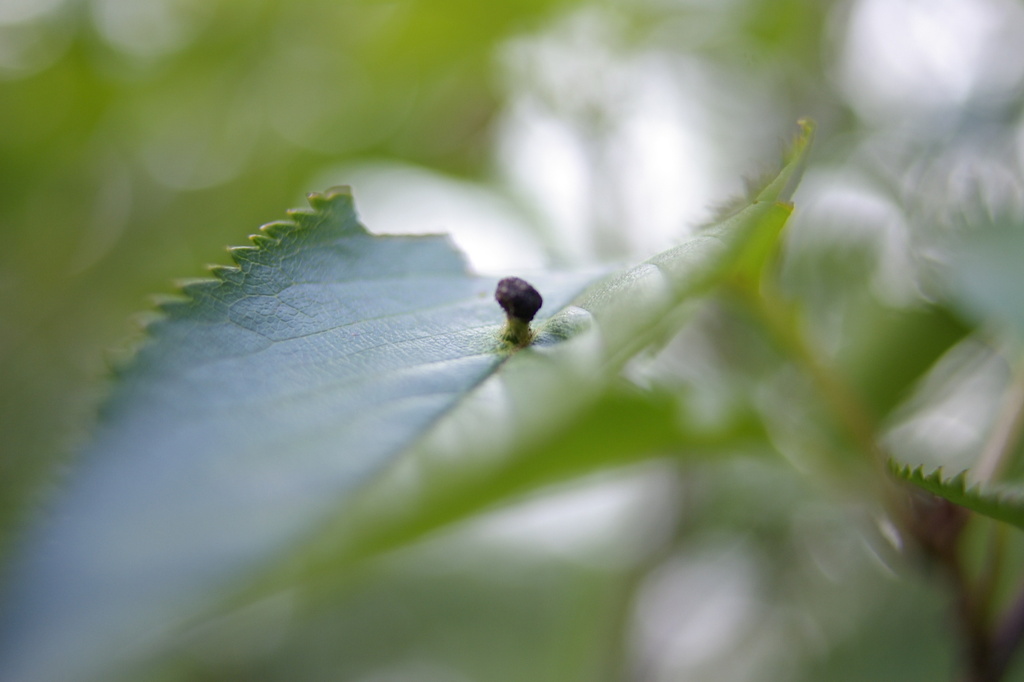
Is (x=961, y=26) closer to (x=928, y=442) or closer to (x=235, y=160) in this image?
(x=928, y=442)

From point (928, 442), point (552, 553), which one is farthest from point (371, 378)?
point (552, 553)

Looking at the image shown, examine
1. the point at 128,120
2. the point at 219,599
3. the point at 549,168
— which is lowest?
the point at 219,599

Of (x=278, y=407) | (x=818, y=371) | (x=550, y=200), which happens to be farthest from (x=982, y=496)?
(x=550, y=200)

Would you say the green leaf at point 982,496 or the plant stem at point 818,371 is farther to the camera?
the plant stem at point 818,371

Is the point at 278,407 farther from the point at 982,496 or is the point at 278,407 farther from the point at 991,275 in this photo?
the point at 991,275

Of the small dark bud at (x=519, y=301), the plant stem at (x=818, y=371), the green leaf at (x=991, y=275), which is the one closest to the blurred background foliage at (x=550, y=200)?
the green leaf at (x=991, y=275)

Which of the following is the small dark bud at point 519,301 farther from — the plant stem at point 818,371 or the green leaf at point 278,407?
the plant stem at point 818,371

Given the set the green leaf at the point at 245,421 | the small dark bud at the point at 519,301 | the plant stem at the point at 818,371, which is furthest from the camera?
the plant stem at the point at 818,371
